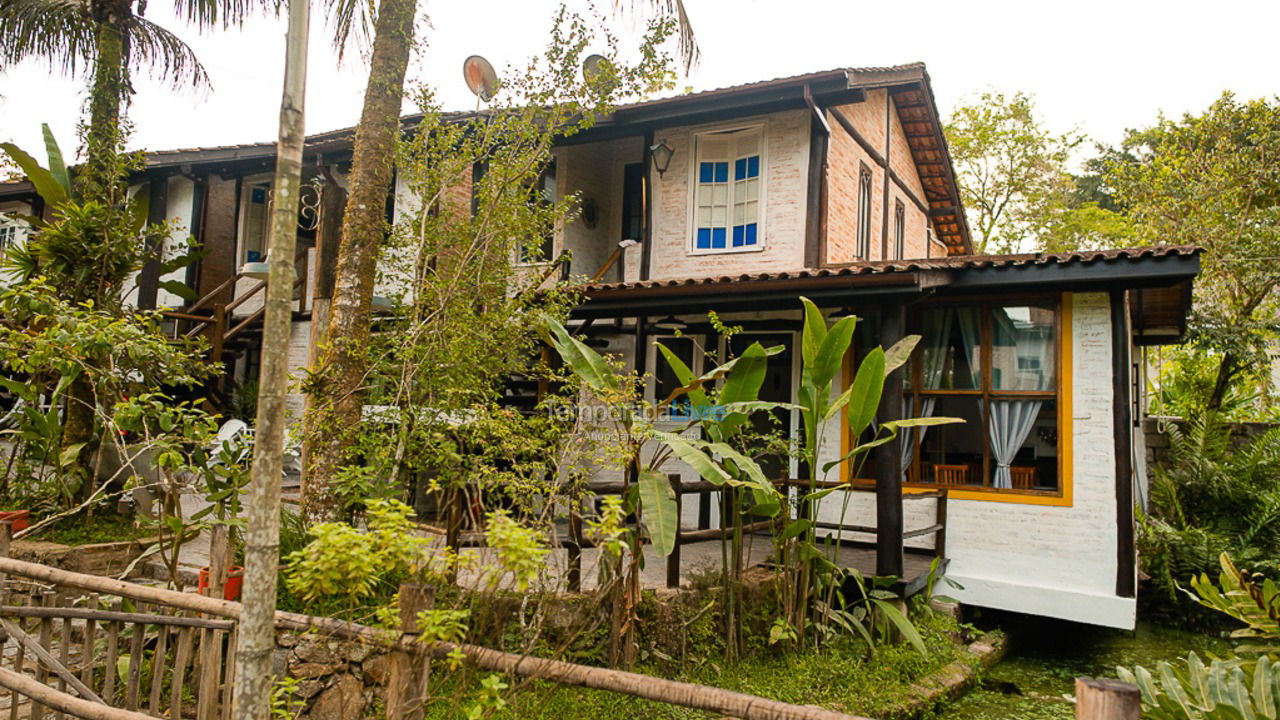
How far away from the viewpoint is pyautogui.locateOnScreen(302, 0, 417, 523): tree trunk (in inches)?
242

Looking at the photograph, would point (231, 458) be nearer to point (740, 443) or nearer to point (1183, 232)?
point (740, 443)

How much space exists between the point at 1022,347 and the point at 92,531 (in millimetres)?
9497

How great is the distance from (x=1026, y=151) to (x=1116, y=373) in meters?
18.3

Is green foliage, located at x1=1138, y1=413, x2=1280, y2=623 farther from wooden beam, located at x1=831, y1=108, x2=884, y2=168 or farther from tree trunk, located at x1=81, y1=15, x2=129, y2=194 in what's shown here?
tree trunk, located at x1=81, y1=15, x2=129, y2=194

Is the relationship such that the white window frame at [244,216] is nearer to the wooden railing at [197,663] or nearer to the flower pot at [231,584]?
the wooden railing at [197,663]

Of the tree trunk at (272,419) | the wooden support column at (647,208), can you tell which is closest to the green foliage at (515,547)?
the tree trunk at (272,419)

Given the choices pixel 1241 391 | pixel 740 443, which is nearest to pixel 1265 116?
pixel 1241 391

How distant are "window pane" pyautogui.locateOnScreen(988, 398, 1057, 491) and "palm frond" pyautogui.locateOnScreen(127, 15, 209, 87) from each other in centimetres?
1170

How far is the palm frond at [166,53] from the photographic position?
34.4 feet

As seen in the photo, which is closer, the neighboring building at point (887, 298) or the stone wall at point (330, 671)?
the stone wall at point (330, 671)

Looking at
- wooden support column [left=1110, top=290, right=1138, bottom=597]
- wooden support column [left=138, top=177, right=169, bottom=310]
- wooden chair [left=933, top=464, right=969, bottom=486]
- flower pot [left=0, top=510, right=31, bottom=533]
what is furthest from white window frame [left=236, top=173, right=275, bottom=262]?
wooden support column [left=1110, top=290, right=1138, bottom=597]

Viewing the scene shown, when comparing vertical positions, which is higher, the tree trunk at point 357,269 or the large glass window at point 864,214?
the large glass window at point 864,214

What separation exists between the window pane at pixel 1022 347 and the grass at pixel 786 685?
10.4 feet

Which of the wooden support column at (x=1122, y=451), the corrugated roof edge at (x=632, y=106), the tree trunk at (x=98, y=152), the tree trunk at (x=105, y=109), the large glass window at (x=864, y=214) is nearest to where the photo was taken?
the wooden support column at (x=1122, y=451)
